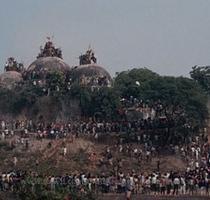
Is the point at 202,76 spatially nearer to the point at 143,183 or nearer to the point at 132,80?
the point at 132,80

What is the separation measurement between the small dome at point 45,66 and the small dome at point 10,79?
3.15 ft

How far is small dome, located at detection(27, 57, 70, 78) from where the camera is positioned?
172ft

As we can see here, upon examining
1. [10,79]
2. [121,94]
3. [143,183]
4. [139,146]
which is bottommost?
[143,183]

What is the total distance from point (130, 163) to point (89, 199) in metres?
15.3

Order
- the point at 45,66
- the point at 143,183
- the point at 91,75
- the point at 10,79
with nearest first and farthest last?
the point at 143,183
the point at 91,75
the point at 45,66
the point at 10,79

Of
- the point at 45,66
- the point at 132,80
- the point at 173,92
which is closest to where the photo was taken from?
the point at 173,92

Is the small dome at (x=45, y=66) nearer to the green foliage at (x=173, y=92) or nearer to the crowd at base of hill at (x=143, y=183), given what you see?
the green foliage at (x=173, y=92)

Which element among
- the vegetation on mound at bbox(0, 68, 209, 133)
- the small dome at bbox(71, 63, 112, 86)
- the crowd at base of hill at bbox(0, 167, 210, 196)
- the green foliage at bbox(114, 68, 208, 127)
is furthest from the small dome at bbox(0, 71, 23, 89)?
the crowd at base of hill at bbox(0, 167, 210, 196)

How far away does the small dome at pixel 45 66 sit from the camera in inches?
2059

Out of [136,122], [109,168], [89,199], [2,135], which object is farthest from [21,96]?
[89,199]

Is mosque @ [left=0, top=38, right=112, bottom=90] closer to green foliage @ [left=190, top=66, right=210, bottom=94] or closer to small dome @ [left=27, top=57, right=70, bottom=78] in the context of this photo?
small dome @ [left=27, top=57, right=70, bottom=78]

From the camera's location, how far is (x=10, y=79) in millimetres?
54062

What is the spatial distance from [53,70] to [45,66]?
132 inches

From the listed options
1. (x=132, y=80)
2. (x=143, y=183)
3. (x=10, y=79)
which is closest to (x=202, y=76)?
(x=132, y=80)
